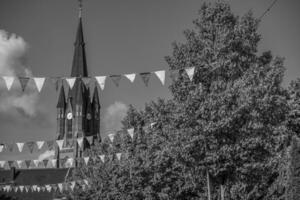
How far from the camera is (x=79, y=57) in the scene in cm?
10394

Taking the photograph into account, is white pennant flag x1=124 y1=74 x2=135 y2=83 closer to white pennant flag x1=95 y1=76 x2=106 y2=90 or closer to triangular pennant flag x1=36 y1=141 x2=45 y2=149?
white pennant flag x1=95 y1=76 x2=106 y2=90

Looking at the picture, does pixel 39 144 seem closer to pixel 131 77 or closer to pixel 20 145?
pixel 20 145

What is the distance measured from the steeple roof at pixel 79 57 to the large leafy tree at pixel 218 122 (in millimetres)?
75293

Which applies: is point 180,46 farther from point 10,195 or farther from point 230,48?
point 10,195

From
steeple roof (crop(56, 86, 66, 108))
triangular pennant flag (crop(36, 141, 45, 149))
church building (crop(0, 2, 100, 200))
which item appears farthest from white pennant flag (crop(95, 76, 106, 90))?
steeple roof (crop(56, 86, 66, 108))

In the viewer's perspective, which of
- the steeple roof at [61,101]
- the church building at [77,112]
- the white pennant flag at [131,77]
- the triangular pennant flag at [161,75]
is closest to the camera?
the triangular pennant flag at [161,75]

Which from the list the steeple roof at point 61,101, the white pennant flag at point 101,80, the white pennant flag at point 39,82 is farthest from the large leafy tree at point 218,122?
the steeple roof at point 61,101

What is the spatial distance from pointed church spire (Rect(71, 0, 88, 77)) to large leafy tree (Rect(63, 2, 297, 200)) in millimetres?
75216

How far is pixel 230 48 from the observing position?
2166 centimetres

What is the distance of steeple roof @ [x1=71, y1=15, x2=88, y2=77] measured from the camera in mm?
102150

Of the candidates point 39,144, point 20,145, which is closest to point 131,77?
point 39,144

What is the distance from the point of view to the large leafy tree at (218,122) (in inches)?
686

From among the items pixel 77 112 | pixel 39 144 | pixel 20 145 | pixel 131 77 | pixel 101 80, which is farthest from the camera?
pixel 77 112

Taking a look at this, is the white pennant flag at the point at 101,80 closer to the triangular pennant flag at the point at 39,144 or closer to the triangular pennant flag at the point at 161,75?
the triangular pennant flag at the point at 161,75
